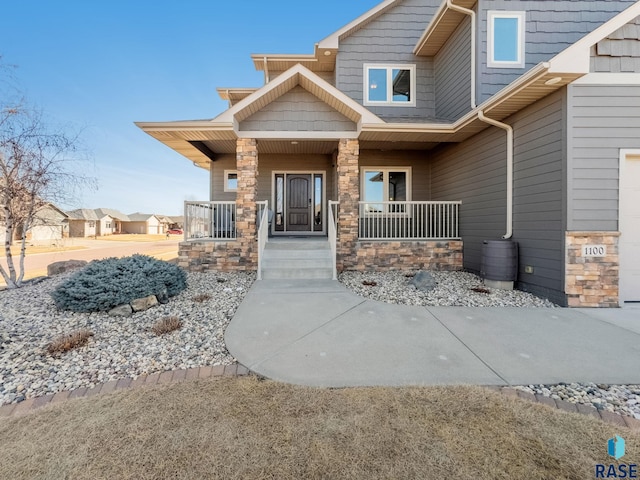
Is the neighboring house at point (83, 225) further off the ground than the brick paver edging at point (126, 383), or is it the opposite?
the neighboring house at point (83, 225)

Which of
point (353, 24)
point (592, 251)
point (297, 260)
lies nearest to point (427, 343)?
point (592, 251)

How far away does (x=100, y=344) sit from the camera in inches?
124

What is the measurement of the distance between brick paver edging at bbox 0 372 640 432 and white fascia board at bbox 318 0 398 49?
9.51 meters

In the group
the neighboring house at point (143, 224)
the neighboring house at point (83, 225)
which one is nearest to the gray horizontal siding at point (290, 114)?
the neighboring house at point (83, 225)

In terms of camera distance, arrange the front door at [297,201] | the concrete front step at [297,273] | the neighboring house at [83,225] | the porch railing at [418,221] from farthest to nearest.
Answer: the neighboring house at [83,225] < the front door at [297,201] < the porch railing at [418,221] < the concrete front step at [297,273]

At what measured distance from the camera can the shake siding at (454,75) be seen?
7.13m

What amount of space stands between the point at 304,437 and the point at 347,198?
19.2 ft

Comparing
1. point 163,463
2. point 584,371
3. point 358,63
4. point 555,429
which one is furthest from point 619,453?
point 358,63

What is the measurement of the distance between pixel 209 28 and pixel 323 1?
6335mm

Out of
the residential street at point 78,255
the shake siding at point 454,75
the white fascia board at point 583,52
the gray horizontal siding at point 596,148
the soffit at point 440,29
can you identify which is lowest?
the residential street at point 78,255

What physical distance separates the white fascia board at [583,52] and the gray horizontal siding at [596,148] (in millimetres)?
349

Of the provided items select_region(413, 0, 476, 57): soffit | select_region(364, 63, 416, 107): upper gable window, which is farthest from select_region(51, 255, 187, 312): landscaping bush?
select_region(413, 0, 476, 57): soffit

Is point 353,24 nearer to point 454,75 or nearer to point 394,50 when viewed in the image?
point 394,50

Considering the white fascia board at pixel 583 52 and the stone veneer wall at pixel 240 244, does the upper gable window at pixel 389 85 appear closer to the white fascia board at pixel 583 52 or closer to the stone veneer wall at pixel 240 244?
the stone veneer wall at pixel 240 244
